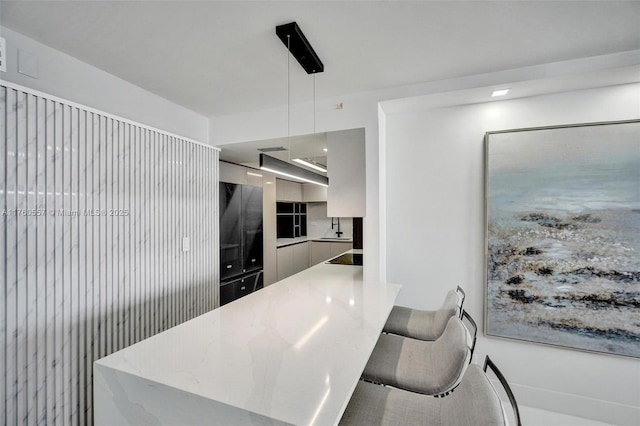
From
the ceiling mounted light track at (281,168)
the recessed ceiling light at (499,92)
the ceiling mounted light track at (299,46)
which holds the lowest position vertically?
the ceiling mounted light track at (281,168)

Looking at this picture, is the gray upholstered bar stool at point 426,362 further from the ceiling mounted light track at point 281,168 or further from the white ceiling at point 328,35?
the white ceiling at point 328,35

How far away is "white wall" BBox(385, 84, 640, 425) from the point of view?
80.9 inches

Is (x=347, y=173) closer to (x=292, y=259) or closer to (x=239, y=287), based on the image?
(x=239, y=287)

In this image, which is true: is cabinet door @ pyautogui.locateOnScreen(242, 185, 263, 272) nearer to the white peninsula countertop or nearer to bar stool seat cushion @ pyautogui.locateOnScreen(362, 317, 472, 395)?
the white peninsula countertop

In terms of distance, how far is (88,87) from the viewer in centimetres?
194

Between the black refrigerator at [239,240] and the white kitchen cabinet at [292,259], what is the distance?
0.79 metres

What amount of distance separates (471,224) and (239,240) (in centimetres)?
262

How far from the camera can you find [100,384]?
1163 mm

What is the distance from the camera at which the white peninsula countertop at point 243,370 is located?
92 cm

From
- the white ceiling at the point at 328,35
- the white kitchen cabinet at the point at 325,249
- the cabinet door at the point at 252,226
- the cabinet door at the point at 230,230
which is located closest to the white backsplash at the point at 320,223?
the white kitchen cabinet at the point at 325,249

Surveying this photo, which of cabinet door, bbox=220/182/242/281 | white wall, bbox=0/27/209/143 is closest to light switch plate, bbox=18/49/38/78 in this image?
white wall, bbox=0/27/209/143

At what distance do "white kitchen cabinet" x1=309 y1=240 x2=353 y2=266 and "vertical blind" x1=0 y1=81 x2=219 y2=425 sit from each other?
12.4 feet

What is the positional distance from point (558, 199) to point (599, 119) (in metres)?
0.64

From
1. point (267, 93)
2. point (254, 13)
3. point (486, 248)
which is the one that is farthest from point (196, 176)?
point (486, 248)
